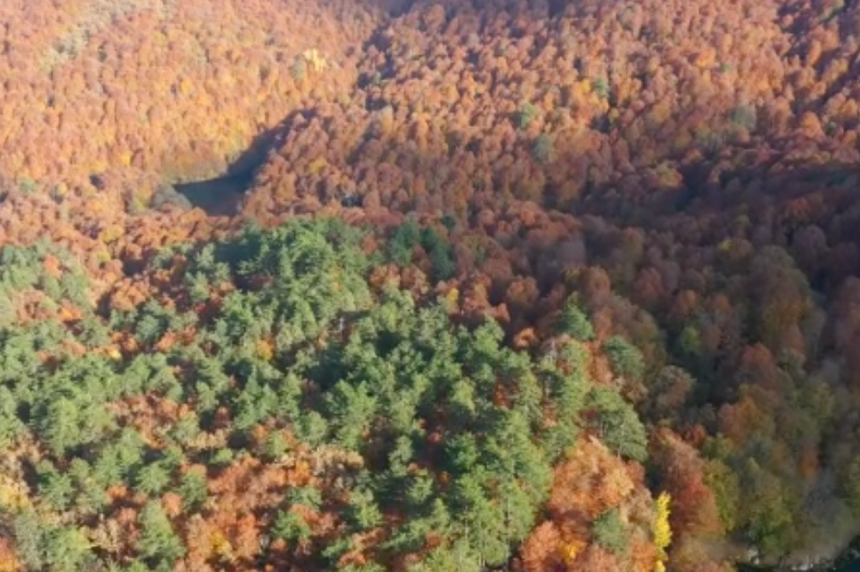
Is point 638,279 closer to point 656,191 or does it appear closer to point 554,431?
point 554,431

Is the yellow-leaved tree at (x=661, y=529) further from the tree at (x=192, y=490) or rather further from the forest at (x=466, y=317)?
the tree at (x=192, y=490)

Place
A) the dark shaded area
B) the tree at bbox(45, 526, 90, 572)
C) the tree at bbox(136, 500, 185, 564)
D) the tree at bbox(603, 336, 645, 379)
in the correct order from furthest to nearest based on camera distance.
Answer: the dark shaded area < the tree at bbox(603, 336, 645, 379) < the tree at bbox(136, 500, 185, 564) < the tree at bbox(45, 526, 90, 572)

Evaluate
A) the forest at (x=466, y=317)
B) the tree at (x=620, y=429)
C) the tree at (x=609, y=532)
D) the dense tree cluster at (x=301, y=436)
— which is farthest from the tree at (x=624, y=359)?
the tree at (x=609, y=532)

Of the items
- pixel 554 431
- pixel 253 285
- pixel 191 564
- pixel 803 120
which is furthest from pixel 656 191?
pixel 191 564

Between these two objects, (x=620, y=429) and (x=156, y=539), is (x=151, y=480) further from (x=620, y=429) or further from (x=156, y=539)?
(x=620, y=429)

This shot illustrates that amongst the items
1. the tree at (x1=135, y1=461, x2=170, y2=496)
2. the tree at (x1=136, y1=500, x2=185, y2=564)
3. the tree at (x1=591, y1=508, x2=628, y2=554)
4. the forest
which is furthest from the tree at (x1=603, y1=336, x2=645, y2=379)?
the tree at (x1=136, y1=500, x2=185, y2=564)

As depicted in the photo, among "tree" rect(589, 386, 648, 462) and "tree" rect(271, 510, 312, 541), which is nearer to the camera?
"tree" rect(271, 510, 312, 541)

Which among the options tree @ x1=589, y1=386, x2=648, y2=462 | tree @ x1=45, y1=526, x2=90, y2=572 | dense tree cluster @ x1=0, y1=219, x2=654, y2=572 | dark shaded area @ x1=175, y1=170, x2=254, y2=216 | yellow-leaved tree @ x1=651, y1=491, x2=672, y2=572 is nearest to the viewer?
tree @ x1=45, y1=526, x2=90, y2=572

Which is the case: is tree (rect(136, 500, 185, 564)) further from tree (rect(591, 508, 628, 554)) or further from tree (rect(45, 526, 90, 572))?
tree (rect(591, 508, 628, 554))

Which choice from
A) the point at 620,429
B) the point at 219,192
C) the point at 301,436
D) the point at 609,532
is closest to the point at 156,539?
the point at 301,436
